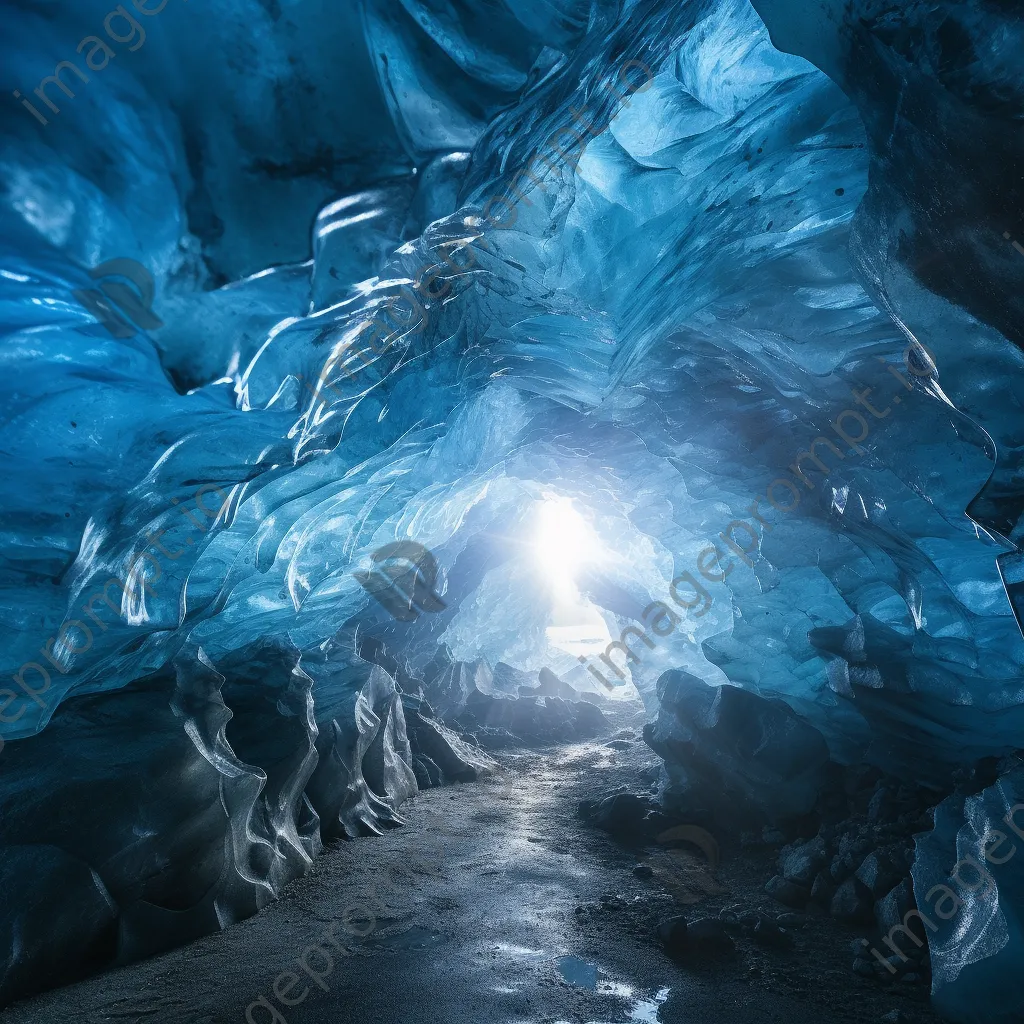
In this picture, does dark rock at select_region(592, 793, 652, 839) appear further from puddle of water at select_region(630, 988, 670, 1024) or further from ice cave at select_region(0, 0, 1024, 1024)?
puddle of water at select_region(630, 988, 670, 1024)

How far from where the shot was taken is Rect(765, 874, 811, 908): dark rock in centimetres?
594

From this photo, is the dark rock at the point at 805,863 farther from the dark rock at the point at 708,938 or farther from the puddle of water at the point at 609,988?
the puddle of water at the point at 609,988

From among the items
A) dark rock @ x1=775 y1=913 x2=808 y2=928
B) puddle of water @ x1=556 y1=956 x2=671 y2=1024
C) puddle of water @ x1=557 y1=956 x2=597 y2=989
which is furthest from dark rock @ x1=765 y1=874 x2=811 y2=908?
puddle of water @ x1=557 y1=956 x2=597 y2=989

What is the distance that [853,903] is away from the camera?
5.45 m

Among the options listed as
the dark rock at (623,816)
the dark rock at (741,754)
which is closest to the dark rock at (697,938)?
the dark rock at (741,754)

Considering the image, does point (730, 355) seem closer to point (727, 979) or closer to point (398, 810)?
point (727, 979)

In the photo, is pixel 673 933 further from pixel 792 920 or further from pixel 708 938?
pixel 792 920

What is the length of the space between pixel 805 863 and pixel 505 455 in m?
6.57

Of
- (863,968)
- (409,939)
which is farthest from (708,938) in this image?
(409,939)

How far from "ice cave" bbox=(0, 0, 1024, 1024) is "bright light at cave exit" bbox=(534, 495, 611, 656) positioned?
621 centimetres

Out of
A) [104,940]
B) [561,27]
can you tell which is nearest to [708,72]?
[561,27]

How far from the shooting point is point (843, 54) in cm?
236

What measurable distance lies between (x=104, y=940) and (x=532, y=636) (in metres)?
19.0

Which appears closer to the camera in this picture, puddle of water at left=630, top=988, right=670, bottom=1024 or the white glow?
puddle of water at left=630, top=988, right=670, bottom=1024
